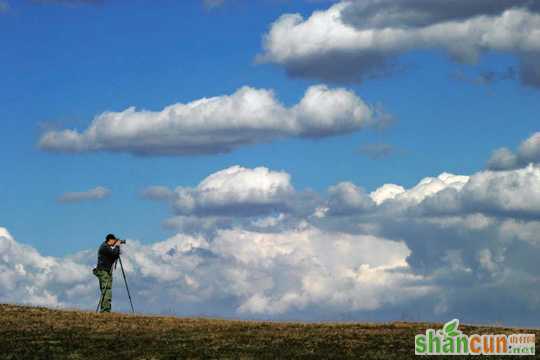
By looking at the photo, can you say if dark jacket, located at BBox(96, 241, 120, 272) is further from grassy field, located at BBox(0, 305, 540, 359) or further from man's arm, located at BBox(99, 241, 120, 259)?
grassy field, located at BBox(0, 305, 540, 359)

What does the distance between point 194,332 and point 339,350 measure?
24.5 feet

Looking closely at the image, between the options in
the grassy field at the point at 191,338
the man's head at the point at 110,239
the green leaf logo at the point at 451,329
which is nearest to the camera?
the grassy field at the point at 191,338

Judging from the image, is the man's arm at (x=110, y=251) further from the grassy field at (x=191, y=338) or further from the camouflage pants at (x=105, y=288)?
the grassy field at (x=191, y=338)

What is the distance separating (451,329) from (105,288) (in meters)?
18.7

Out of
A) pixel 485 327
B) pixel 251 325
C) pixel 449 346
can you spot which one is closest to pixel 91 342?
pixel 251 325

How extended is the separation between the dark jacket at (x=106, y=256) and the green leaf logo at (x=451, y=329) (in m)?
18.2

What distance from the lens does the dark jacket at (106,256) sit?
155 feet

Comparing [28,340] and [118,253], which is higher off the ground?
[118,253]

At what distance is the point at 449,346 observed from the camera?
35969 mm

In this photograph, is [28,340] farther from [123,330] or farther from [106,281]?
[106,281]

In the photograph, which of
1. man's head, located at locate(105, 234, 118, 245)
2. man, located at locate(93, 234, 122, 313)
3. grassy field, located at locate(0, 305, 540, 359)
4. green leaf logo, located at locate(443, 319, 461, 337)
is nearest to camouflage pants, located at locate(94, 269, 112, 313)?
man, located at locate(93, 234, 122, 313)

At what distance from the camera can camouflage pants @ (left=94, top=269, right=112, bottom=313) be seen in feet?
155

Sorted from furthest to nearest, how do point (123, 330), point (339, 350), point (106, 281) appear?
point (106, 281) → point (123, 330) → point (339, 350)

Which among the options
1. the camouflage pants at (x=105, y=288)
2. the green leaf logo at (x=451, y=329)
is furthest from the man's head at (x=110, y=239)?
the green leaf logo at (x=451, y=329)
